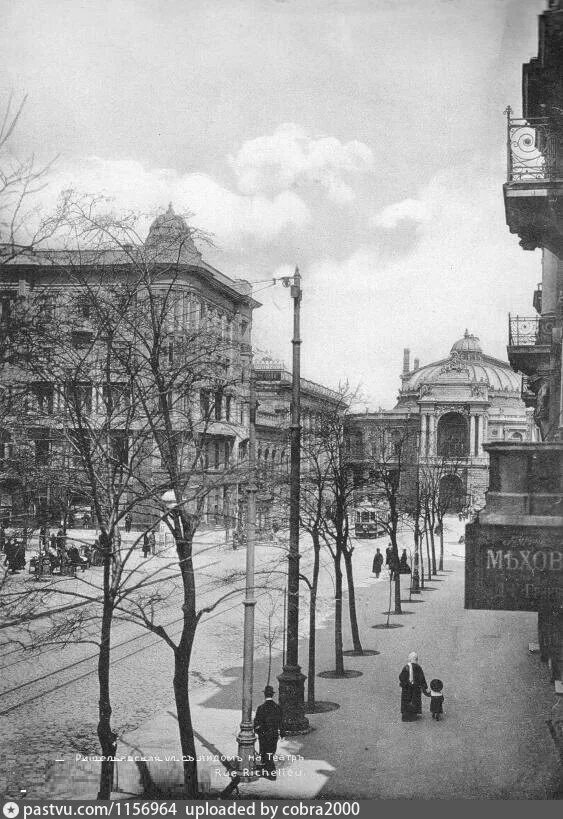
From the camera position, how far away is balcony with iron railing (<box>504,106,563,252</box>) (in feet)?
42.0

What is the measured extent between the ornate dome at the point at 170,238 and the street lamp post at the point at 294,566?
189 centimetres

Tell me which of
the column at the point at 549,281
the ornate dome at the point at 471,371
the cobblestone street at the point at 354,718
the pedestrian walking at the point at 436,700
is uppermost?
the ornate dome at the point at 471,371

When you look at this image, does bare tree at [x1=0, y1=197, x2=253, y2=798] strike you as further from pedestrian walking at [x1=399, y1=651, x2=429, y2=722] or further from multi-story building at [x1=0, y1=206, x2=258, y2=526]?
pedestrian walking at [x1=399, y1=651, x2=429, y2=722]

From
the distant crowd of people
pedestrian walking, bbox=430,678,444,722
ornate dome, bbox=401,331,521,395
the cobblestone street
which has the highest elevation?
ornate dome, bbox=401,331,521,395

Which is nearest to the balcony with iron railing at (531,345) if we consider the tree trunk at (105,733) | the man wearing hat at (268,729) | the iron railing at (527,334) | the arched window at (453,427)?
the iron railing at (527,334)

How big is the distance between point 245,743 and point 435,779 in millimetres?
2726

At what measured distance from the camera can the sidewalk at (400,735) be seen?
11.6m

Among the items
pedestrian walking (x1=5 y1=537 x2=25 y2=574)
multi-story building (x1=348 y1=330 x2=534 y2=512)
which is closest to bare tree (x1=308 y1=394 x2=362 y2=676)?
pedestrian walking (x1=5 y1=537 x2=25 y2=574)

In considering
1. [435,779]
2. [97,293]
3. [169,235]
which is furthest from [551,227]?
[435,779]

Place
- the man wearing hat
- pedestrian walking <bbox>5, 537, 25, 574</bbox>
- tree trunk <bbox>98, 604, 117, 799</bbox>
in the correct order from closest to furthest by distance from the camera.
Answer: tree trunk <bbox>98, 604, 117, 799</bbox>, the man wearing hat, pedestrian walking <bbox>5, 537, 25, 574</bbox>

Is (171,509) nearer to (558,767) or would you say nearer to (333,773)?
(333,773)

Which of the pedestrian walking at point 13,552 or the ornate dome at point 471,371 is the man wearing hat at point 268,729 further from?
the ornate dome at point 471,371

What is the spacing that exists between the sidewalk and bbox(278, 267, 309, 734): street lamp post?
0.49 meters

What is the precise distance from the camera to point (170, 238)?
12625 millimetres
